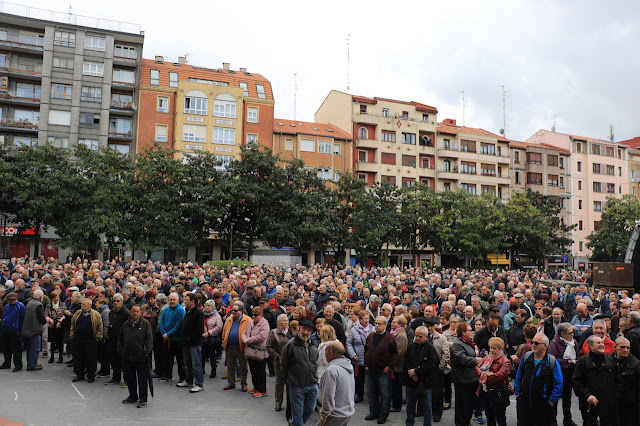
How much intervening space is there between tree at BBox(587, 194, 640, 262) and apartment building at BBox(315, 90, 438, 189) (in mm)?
18850

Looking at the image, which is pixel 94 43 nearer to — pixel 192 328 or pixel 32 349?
pixel 32 349

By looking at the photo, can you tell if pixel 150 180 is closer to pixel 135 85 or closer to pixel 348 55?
pixel 135 85

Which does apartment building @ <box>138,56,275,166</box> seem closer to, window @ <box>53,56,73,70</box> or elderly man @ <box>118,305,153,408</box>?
window @ <box>53,56,73,70</box>

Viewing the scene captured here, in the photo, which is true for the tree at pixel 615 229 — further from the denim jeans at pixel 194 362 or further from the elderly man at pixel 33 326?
the elderly man at pixel 33 326

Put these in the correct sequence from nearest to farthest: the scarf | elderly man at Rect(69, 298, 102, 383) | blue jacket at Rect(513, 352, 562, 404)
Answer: blue jacket at Rect(513, 352, 562, 404) → the scarf → elderly man at Rect(69, 298, 102, 383)

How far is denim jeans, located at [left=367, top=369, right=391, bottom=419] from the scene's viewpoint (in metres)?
7.90

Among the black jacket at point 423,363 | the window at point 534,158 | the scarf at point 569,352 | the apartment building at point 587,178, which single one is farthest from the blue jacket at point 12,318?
the apartment building at point 587,178

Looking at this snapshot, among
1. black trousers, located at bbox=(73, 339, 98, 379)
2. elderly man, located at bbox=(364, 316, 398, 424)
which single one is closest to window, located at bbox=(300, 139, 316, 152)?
black trousers, located at bbox=(73, 339, 98, 379)

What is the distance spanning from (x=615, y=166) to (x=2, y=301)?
7760 cm

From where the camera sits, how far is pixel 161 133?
4641cm

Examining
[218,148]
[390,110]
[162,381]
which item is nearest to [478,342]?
[162,381]

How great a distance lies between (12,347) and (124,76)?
40.4 metres

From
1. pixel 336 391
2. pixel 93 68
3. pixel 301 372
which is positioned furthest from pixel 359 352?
pixel 93 68

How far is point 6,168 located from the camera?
3238 cm
